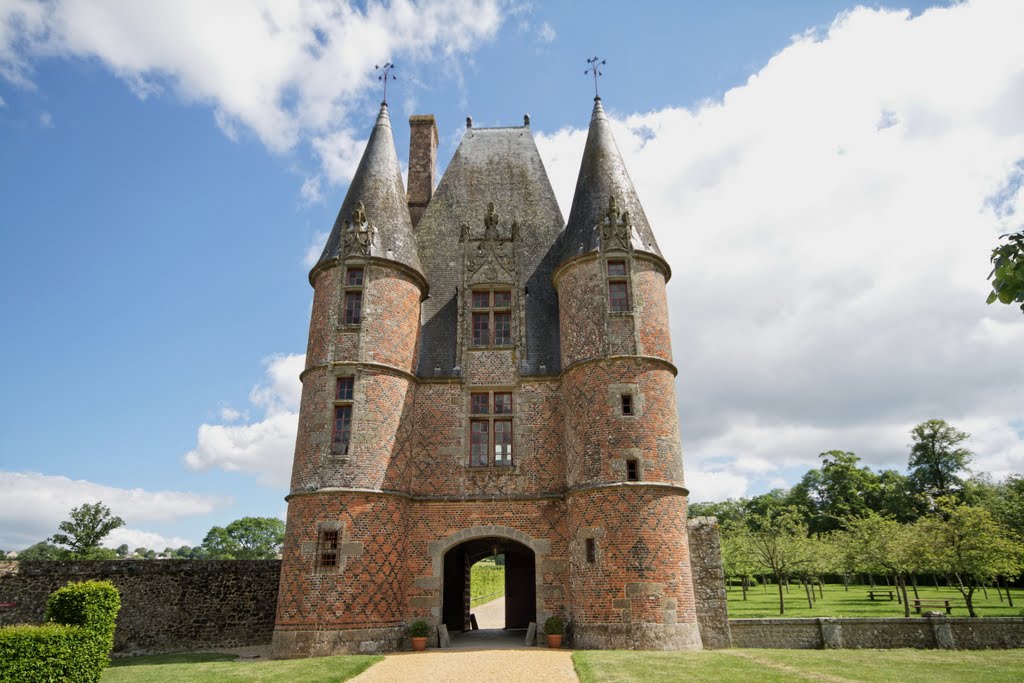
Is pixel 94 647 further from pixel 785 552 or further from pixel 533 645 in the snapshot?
pixel 785 552

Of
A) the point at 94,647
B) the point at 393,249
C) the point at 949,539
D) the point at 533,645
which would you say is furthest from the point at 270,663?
the point at 949,539

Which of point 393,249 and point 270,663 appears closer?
point 270,663

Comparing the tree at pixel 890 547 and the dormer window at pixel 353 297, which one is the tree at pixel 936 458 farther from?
the dormer window at pixel 353 297

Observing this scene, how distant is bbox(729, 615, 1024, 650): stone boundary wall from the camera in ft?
55.1

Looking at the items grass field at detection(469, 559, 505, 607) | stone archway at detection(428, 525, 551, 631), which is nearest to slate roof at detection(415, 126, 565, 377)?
stone archway at detection(428, 525, 551, 631)

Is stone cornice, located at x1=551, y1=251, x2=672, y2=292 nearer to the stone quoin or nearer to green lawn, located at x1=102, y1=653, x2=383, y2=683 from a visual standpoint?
the stone quoin

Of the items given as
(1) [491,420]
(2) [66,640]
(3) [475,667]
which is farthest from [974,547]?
(2) [66,640]

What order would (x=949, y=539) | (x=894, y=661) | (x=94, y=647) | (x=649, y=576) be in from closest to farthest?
(x=94, y=647) < (x=894, y=661) < (x=649, y=576) < (x=949, y=539)

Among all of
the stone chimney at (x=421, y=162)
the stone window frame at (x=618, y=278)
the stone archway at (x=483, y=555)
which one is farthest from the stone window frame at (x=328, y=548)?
the stone chimney at (x=421, y=162)

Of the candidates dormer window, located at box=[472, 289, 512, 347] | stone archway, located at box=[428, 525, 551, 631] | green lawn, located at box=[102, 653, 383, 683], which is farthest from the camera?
dormer window, located at box=[472, 289, 512, 347]

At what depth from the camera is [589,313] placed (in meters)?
19.1

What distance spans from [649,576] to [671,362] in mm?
6400

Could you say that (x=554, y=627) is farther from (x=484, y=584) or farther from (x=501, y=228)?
(x=484, y=584)

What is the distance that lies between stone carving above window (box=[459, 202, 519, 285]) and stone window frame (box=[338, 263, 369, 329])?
367 centimetres
